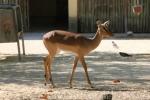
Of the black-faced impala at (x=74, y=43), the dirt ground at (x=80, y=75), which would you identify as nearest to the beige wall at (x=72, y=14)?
the dirt ground at (x=80, y=75)

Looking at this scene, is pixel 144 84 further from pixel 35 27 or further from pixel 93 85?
pixel 35 27

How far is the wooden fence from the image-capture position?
20.9m

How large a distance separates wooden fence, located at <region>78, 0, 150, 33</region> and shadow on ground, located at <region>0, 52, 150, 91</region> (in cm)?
592

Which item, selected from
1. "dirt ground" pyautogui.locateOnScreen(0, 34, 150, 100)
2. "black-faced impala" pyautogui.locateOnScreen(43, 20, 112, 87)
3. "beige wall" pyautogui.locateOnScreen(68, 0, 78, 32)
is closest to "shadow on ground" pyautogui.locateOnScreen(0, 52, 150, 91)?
"dirt ground" pyautogui.locateOnScreen(0, 34, 150, 100)

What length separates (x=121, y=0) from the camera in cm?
2075

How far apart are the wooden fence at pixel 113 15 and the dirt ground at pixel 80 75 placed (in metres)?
4.18

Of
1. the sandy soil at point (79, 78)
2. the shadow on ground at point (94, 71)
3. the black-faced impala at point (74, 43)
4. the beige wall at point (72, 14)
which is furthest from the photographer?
the beige wall at point (72, 14)

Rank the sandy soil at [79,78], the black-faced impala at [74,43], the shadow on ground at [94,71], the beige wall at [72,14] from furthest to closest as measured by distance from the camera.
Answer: the beige wall at [72,14] → the shadow on ground at [94,71] → the black-faced impala at [74,43] → the sandy soil at [79,78]

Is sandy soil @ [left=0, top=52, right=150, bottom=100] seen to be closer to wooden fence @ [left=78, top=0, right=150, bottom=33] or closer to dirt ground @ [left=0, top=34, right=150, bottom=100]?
dirt ground @ [left=0, top=34, right=150, bottom=100]

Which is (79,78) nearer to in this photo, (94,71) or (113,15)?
(94,71)

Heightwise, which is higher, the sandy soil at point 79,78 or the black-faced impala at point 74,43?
the black-faced impala at point 74,43

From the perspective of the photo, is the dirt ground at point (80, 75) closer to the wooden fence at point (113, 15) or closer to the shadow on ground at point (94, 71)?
the shadow on ground at point (94, 71)

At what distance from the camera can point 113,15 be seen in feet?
68.8

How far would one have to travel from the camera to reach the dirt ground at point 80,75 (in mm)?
9336
